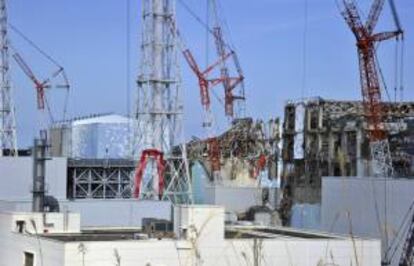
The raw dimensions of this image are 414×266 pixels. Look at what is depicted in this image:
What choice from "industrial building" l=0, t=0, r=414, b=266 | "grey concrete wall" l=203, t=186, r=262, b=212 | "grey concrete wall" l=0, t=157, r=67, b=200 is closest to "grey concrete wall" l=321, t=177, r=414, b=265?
"industrial building" l=0, t=0, r=414, b=266

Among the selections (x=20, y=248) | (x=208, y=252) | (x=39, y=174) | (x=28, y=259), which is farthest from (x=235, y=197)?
(x=208, y=252)

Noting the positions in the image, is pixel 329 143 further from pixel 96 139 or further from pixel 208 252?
pixel 208 252

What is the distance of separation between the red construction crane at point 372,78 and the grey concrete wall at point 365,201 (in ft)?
18.8

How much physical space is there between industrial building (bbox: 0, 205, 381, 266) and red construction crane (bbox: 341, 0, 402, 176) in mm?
18139

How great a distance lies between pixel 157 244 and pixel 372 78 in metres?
31.9

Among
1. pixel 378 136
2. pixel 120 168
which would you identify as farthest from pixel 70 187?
pixel 378 136

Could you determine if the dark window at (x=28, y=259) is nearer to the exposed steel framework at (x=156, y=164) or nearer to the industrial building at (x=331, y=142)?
the exposed steel framework at (x=156, y=164)

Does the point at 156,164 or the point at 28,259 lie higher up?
the point at 156,164

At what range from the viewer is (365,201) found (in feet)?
159

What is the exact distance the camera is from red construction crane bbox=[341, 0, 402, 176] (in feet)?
190

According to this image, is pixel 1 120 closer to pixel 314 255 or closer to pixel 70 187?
pixel 70 187

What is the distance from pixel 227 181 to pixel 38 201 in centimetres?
4800

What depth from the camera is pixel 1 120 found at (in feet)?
253

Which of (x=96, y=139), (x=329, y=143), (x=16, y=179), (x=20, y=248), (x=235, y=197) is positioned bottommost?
(x=20, y=248)
